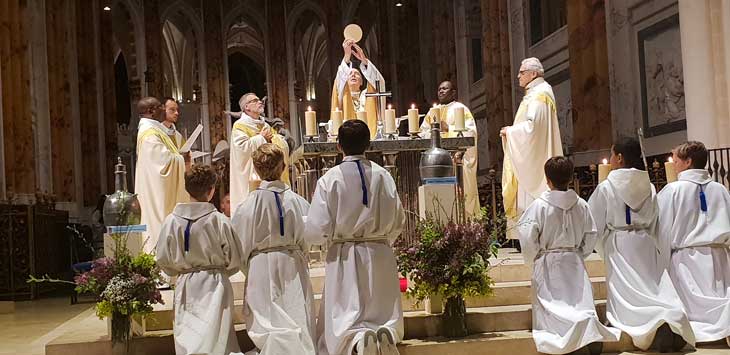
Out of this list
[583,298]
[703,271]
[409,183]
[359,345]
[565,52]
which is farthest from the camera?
[565,52]

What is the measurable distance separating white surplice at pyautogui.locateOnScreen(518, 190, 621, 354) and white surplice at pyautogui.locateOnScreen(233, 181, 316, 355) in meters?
1.63

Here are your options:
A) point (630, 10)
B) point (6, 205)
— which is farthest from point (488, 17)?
point (6, 205)

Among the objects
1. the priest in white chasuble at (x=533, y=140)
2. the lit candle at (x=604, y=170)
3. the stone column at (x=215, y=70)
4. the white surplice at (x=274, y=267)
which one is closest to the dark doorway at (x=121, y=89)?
the stone column at (x=215, y=70)

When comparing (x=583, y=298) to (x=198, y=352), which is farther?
(x=583, y=298)

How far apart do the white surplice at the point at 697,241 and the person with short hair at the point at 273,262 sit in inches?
112

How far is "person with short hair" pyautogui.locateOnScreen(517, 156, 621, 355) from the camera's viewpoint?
636 cm

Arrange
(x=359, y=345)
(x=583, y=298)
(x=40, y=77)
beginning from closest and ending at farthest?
(x=359, y=345) → (x=583, y=298) → (x=40, y=77)

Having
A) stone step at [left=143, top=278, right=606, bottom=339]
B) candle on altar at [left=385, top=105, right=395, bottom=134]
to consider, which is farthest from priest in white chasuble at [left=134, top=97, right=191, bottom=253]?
candle on altar at [left=385, top=105, right=395, bottom=134]

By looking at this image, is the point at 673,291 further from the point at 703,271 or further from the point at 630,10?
the point at 630,10

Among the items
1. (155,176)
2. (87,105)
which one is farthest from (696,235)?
(87,105)

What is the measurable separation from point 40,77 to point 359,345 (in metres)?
12.8

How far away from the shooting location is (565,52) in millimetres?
15703

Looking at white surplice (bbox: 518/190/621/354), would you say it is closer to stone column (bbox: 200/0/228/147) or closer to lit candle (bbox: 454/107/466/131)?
lit candle (bbox: 454/107/466/131)

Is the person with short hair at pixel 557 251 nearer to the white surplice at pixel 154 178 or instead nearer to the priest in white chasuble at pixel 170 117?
the white surplice at pixel 154 178
